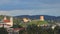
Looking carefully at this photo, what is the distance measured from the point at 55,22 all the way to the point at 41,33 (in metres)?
11.5

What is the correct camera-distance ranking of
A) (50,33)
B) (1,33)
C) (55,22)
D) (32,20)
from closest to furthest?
(1,33) < (50,33) < (55,22) < (32,20)

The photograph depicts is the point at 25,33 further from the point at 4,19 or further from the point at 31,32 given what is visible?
the point at 4,19

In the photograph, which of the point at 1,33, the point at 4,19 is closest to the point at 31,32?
the point at 1,33

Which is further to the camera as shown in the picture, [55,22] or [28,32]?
[55,22]

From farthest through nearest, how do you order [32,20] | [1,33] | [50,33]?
[32,20]
[50,33]
[1,33]

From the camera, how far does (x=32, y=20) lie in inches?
1272

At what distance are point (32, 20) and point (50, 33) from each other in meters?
16.9

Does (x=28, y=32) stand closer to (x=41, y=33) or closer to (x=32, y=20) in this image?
(x=41, y=33)

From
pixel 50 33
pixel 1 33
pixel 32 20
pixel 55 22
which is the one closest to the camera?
pixel 1 33

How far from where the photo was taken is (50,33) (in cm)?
1542

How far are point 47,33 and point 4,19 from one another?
1964cm

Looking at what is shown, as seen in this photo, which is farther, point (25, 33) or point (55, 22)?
point (55, 22)

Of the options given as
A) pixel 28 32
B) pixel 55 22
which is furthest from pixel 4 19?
pixel 28 32

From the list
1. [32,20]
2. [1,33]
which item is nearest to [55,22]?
[32,20]
